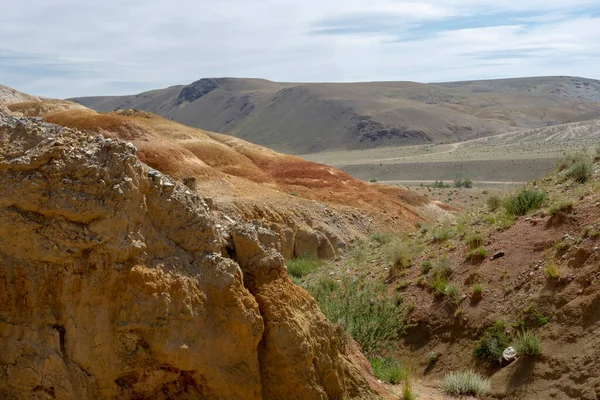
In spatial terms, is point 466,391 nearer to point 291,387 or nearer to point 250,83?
point 291,387

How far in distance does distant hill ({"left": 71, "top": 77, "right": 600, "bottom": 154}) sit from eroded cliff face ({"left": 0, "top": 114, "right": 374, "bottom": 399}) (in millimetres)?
86694

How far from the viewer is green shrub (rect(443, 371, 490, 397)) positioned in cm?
866

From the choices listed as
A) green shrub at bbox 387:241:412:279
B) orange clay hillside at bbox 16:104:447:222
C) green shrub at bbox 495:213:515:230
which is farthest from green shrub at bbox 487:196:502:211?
orange clay hillside at bbox 16:104:447:222

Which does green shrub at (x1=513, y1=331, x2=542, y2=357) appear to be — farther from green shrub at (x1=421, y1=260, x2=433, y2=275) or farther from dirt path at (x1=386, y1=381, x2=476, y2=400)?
green shrub at (x1=421, y1=260, x2=433, y2=275)

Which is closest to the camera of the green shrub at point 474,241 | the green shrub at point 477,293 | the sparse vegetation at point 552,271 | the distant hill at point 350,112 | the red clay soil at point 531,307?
the red clay soil at point 531,307

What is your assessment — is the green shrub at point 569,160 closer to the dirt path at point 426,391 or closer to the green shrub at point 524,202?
the green shrub at point 524,202

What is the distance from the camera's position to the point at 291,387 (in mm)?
5988

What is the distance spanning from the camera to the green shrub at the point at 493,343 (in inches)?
378

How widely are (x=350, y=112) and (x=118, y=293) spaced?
10878 centimetres

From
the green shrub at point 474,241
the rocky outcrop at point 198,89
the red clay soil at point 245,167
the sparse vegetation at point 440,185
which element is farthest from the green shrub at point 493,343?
the rocky outcrop at point 198,89

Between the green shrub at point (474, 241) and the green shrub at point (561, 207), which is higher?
the green shrub at point (561, 207)

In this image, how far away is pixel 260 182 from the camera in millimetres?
25641

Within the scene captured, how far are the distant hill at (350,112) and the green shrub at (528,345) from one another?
270ft

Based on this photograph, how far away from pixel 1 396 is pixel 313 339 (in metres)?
2.62
